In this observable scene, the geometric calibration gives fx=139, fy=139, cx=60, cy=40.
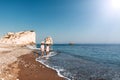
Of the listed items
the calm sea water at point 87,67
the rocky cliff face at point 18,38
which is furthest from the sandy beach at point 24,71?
the rocky cliff face at point 18,38

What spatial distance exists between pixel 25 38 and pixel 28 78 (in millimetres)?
94213

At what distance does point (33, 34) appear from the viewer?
113500 millimetres

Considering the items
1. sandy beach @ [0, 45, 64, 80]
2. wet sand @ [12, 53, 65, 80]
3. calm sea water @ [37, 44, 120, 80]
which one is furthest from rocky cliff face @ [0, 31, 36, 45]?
wet sand @ [12, 53, 65, 80]

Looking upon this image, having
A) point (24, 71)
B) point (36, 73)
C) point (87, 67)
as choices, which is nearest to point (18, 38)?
point (87, 67)

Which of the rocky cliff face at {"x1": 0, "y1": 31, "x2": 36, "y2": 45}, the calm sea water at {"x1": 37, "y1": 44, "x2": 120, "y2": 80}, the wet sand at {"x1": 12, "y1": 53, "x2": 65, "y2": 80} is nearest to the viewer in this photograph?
the wet sand at {"x1": 12, "y1": 53, "x2": 65, "y2": 80}

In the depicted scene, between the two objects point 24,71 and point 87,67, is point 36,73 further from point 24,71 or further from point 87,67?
point 87,67

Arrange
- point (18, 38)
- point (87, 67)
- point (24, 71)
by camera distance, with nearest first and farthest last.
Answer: point (24, 71)
point (87, 67)
point (18, 38)

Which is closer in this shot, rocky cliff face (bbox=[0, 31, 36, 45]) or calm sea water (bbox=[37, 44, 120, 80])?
calm sea water (bbox=[37, 44, 120, 80])

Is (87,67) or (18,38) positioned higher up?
(18,38)

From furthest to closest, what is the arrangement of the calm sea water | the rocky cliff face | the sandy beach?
1. the rocky cliff face
2. the calm sea water
3. the sandy beach

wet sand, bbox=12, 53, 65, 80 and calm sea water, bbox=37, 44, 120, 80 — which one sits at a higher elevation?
wet sand, bbox=12, 53, 65, 80

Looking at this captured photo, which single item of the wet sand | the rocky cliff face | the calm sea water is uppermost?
the rocky cliff face

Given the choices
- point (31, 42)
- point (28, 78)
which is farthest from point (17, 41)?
point (28, 78)

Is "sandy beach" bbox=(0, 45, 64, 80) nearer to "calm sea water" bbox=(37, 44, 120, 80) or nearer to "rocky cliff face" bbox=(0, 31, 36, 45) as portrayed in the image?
"calm sea water" bbox=(37, 44, 120, 80)
